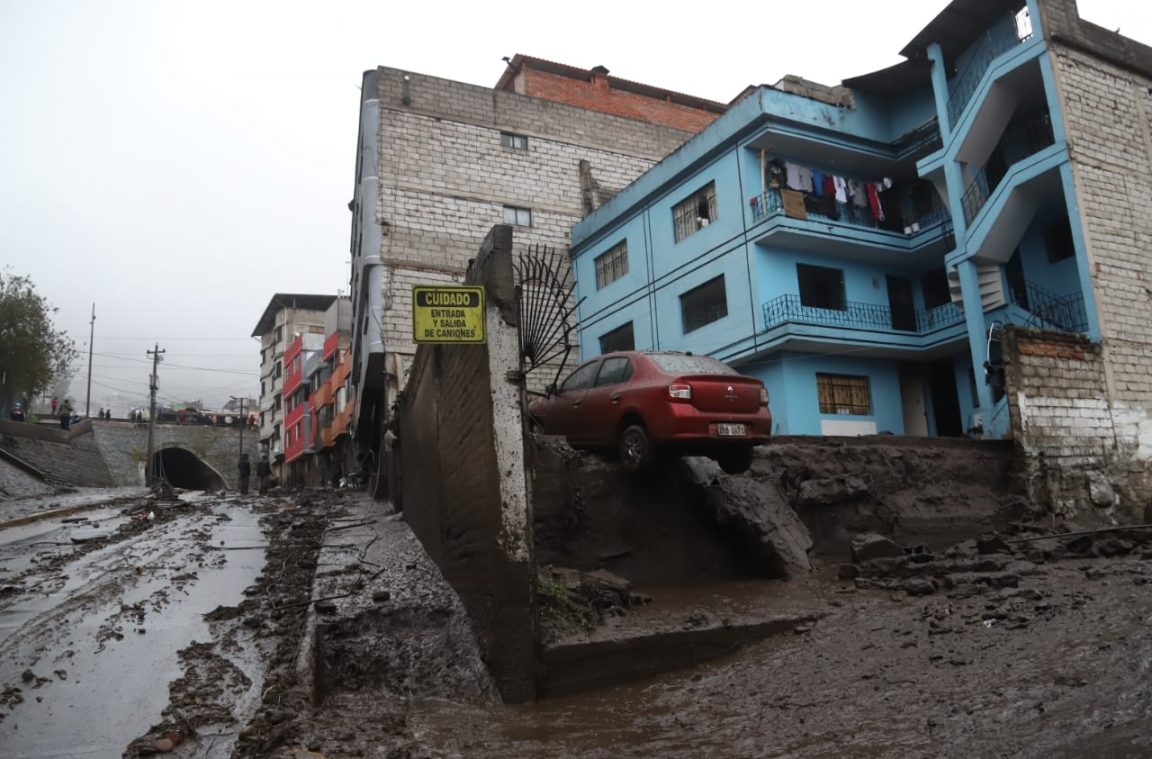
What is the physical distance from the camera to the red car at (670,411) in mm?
7902

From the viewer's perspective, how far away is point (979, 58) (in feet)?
56.4

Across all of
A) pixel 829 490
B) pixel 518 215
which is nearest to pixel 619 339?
pixel 518 215

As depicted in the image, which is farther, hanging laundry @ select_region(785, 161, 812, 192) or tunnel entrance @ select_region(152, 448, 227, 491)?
tunnel entrance @ select_region(152, 448, 227, 491)

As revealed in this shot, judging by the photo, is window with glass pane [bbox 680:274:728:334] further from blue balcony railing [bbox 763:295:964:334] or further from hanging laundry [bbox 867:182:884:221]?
hanging laundry [bbox 867:182:884:221]

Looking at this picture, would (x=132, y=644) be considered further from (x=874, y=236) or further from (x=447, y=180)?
(x=447, y=180)

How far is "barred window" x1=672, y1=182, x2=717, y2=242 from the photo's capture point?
2031 cm

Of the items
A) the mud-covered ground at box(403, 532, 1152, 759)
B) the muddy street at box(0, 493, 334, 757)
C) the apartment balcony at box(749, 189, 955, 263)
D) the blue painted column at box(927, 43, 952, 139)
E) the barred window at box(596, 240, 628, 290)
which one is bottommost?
the mud-covered ground at box(403, 532, 1152, 759)

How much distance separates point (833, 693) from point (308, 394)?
46.9 m

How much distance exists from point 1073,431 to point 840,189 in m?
9.87

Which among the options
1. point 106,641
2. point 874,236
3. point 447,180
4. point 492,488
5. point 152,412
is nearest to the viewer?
point 106,641

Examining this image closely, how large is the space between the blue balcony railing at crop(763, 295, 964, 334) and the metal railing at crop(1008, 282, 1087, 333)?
5.10 feet

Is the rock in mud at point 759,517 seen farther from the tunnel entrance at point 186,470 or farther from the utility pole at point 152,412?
the tunnel entrance at point 186,470

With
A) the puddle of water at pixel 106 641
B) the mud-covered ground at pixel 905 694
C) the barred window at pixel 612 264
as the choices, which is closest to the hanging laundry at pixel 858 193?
the barred window at pixel 612 264

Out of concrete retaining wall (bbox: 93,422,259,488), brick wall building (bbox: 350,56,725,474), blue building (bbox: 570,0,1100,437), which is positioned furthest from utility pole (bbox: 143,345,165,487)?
blue building (bbox: 570,0,1100,437)
